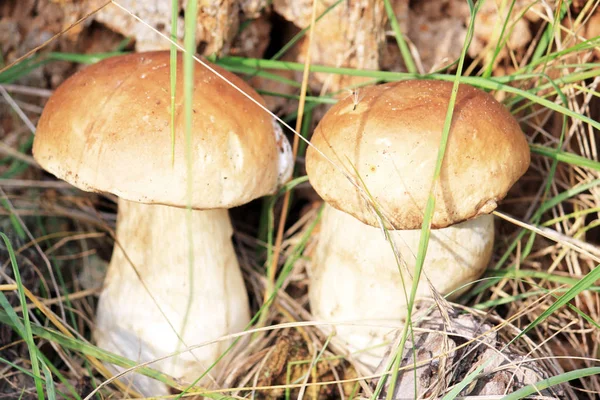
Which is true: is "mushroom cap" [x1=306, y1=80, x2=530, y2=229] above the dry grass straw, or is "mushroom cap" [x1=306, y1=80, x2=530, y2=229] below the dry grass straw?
above

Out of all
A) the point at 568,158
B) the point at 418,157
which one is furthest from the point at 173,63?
the point at 568,158

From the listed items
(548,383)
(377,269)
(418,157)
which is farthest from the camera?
(377,269)

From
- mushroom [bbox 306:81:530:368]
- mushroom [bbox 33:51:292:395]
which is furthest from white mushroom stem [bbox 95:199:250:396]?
mushroom [bbox 306:81:530:368]

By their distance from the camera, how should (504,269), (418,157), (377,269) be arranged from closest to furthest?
(418,157), (377,269), (504,269)

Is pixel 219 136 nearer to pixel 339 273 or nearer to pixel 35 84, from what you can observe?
pixel 339 273

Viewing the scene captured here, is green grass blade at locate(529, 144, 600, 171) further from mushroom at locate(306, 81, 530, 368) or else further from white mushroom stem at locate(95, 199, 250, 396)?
white mushroom stem at locate(95, 199, 250, 396)

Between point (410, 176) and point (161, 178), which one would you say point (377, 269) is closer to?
point (410, 176)

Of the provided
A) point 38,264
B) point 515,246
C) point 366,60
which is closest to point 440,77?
point 366,60
